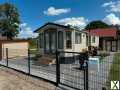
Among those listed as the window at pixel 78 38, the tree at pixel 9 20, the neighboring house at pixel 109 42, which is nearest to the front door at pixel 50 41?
the window at pixel 78 38

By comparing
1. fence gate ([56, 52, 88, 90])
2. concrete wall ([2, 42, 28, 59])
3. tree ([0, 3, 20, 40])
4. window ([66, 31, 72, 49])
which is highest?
tree ([0, 3, 20, 40])

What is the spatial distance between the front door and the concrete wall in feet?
8.69

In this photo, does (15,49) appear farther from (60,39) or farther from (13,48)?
(60,39)

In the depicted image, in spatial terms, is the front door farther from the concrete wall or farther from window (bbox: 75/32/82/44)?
the concrete wall

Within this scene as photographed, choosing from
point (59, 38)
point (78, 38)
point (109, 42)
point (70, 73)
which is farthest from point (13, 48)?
point (109, 42)

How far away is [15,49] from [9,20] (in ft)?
84.2

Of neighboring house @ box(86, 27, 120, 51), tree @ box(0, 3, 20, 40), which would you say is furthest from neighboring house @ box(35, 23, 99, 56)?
tree @ box(0, 3, 20, 40)

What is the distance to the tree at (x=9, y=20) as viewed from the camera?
4437 cm

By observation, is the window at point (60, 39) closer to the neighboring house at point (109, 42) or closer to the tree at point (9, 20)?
the neighboring house at point (109, 42)

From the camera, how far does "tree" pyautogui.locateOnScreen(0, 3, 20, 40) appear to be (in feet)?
146

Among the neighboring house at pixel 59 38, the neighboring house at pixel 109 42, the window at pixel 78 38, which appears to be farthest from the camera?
the neighboring house at pixel 109 42

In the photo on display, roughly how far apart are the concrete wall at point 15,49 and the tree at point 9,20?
2201 cm

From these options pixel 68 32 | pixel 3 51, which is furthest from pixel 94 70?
pixel 3 51

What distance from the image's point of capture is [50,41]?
795 inches
